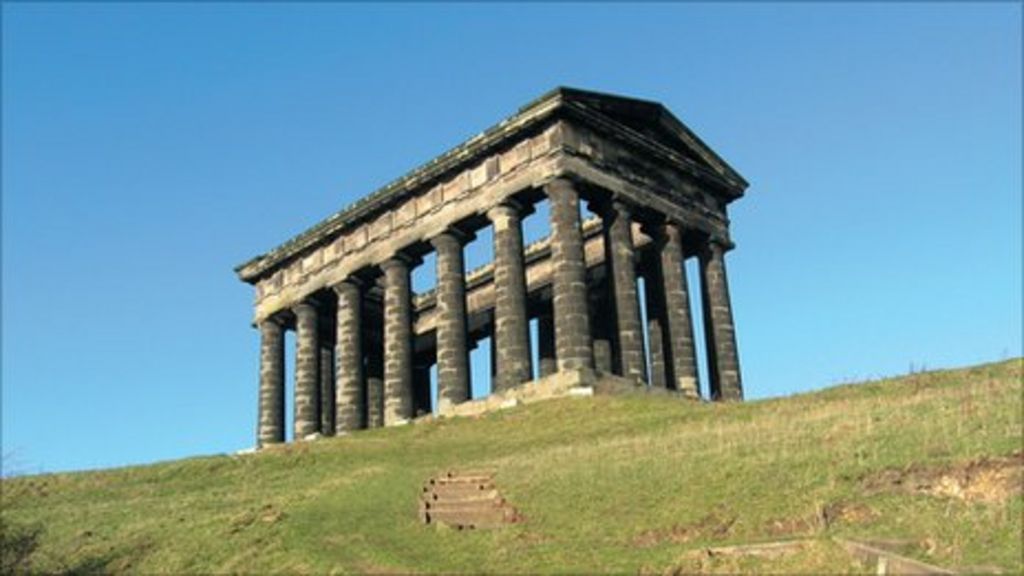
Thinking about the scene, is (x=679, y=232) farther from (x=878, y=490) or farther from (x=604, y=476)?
(x=878, y=490)

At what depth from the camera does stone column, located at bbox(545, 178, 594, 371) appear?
43.7m

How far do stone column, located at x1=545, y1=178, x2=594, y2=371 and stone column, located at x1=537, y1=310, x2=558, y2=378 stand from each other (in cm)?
1458

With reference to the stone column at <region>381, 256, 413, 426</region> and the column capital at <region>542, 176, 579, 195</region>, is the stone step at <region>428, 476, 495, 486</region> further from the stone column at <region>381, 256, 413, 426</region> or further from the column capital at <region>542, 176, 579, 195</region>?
the stone column at <region>381, 256, 413, 426</region>

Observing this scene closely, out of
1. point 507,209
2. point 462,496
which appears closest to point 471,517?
point 462,496

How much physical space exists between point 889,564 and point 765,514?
456 centimetres

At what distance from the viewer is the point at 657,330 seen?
2092 inches

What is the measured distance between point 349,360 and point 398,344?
17.4 feet

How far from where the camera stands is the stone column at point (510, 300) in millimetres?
45062

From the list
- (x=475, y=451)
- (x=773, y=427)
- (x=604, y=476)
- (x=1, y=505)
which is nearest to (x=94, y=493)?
(x=1, y=505)

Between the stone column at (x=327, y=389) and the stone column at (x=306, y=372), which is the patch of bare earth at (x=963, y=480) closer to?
the stone column at (x=306, y=372)

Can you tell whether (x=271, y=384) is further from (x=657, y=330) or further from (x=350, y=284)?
(x=657, y=330)

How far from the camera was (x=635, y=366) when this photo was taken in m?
45.2

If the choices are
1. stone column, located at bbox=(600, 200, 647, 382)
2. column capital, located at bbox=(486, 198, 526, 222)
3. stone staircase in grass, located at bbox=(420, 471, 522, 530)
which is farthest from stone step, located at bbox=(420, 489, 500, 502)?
column capital, located at bbox=(486, 198, 526, 222)

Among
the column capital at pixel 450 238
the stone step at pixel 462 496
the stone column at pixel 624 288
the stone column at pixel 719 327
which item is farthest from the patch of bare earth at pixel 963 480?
the column capital at pixel 450 238
